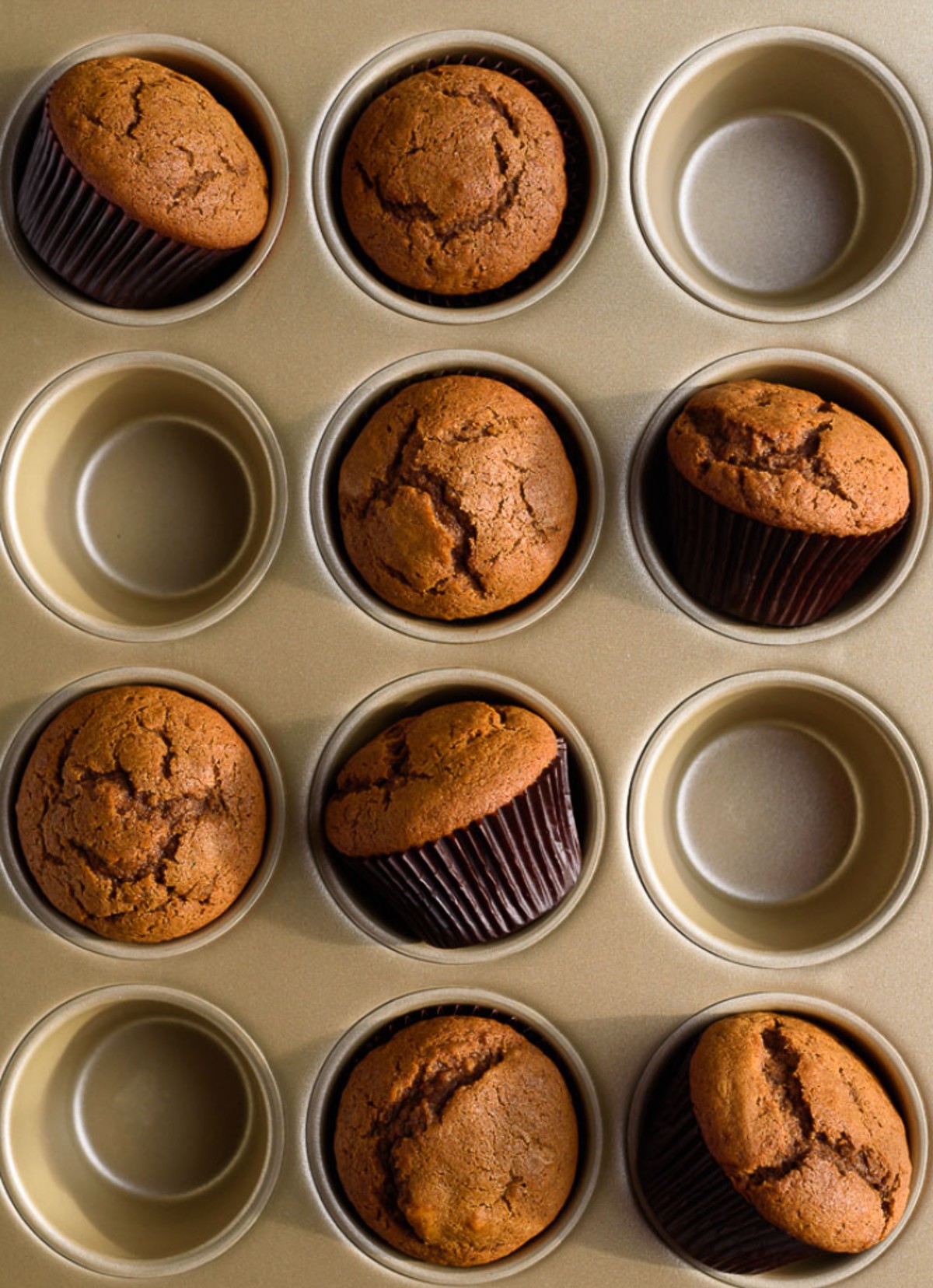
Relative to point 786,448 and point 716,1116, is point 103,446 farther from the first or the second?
point 716,1116

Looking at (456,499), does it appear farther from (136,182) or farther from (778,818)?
(778,818)

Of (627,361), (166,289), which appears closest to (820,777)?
(627,361)

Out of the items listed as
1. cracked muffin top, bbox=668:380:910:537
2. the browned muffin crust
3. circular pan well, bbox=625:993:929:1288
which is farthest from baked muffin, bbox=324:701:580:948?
cracked muffin top, bbox=668:380:910:537

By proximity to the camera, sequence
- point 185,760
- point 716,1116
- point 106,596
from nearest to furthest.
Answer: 1. point 716,1116
2. point 185,760
3. point 106,596

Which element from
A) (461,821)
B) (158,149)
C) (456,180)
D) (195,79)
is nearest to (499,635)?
(461,821)

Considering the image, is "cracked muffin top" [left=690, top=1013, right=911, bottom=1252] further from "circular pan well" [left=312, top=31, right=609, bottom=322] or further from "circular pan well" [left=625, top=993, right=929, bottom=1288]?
"circular pan well" [left=312, top=31, right=609, bottom=322]

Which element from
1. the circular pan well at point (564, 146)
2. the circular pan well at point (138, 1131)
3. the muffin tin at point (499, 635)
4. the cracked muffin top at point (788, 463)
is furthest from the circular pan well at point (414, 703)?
the circular pan well at point (564, 146)
